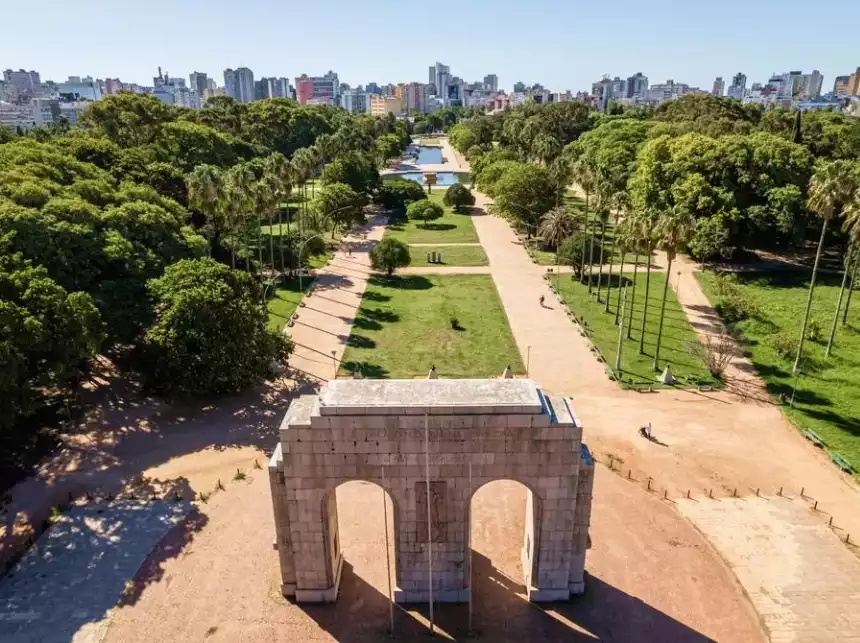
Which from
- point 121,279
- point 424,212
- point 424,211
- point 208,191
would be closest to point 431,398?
point 121,279

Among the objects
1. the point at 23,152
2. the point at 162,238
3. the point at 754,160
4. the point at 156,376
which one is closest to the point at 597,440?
the point at 156,376

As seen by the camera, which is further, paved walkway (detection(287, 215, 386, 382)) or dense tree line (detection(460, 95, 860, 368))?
dense tree line (detection(460, 95, 860, 368))

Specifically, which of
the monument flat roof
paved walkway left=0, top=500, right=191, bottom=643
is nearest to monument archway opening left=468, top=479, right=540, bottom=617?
the monument flat roof

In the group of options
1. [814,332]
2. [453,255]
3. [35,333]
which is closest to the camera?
[35,333]

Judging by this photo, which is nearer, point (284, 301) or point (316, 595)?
point (316, 595)

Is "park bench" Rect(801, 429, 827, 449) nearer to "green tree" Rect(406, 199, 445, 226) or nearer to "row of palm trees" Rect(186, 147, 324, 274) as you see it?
"row of palm trees" Rect(186, 147, 324, 274)

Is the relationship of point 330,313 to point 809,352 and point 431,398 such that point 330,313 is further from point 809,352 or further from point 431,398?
point 809,352

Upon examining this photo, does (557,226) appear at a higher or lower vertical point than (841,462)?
higher

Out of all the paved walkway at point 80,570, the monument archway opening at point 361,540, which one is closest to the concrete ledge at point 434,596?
the monument archway opening at point 361,540
